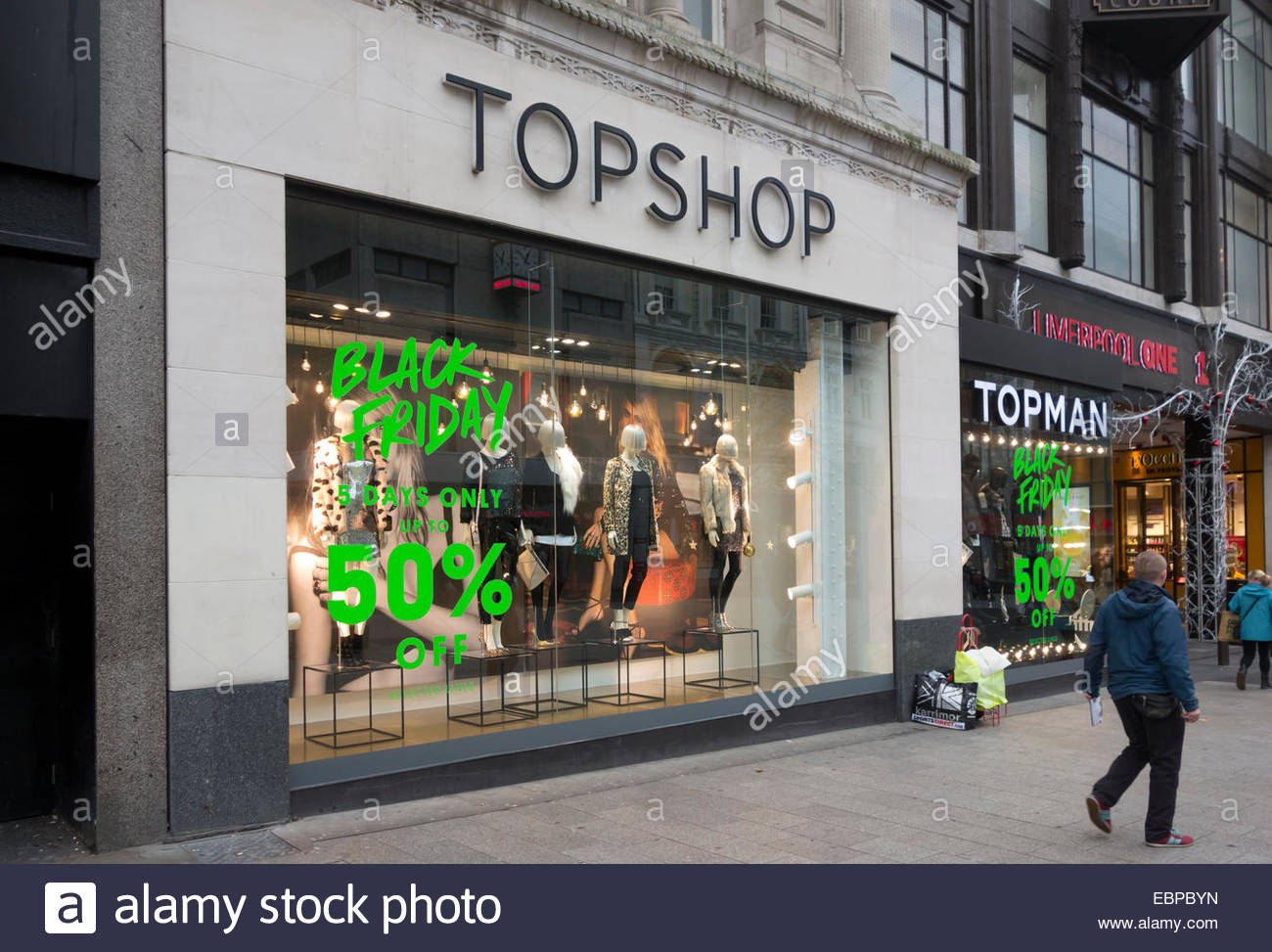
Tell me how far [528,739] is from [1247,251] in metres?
21.8

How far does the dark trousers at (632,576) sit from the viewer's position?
1090 centimetres

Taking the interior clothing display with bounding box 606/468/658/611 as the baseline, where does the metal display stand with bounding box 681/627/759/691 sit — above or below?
below

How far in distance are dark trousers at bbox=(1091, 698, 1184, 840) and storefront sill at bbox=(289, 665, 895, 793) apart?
3969mm

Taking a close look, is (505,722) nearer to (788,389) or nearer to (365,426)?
(365,426)

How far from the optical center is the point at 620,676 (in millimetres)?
10367

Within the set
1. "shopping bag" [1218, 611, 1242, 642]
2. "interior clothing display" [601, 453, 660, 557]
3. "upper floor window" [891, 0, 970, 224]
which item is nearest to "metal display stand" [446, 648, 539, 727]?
"interior clothing display" [601, 453, 660, 557]

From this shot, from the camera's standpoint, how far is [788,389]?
12.0m

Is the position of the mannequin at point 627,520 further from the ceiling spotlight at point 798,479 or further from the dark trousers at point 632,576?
the ceiling spotlight at point 798,479

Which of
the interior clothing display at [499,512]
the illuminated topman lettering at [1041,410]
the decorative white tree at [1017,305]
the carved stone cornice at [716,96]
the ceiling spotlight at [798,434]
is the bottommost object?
the interior clothing display at [499,512]

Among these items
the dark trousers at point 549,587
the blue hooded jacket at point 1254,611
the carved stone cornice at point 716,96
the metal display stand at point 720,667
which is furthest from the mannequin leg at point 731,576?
the blue hooded jacket at point 1254,611

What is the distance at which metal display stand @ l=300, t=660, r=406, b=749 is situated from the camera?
7945mm

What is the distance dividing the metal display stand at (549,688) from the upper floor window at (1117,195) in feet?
42.3

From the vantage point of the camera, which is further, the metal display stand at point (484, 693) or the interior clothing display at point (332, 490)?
the metal display stand at point (484, 693)

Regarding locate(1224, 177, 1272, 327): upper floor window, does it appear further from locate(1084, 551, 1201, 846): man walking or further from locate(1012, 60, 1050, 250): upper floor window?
locate(1084, 551, 1201, 846): man walking
